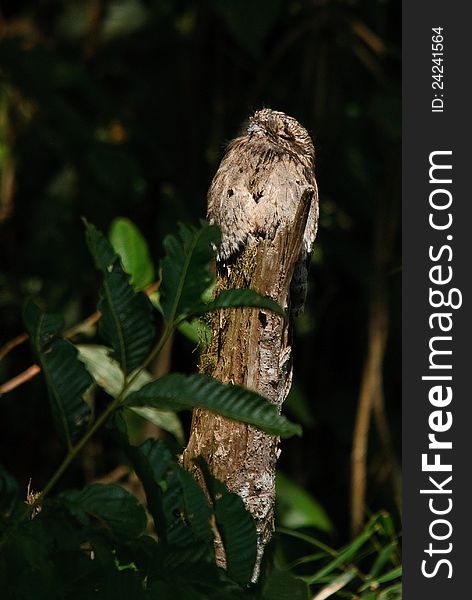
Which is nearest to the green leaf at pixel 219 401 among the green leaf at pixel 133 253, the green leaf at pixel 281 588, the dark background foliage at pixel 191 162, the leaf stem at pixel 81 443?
the leaf stem at pixel 81 443

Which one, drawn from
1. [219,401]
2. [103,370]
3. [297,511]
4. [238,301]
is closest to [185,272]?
[238,301]

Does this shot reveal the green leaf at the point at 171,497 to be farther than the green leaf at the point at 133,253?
No

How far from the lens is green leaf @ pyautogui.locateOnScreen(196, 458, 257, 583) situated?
121 centimetres

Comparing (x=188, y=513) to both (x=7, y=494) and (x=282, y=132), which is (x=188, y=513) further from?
(x=282, y=132)

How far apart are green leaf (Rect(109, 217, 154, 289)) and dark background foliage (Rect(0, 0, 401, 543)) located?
137 cm

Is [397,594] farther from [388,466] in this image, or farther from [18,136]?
[18,136]

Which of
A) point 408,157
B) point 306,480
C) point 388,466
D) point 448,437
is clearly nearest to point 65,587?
point 448,437

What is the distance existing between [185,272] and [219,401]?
18cm

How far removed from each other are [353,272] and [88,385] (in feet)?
9.07

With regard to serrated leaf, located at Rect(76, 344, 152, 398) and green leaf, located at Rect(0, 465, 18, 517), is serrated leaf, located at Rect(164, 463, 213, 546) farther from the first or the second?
serrated leaf, located at Rect(76, 344, 152, 398)

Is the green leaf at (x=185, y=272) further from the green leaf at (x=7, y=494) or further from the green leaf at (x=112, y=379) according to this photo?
the green leaf at (x=112, y=379)

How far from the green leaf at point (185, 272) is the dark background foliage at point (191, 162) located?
7.73 ft

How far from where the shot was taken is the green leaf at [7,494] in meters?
1.16

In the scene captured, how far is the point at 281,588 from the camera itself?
1171 mm
